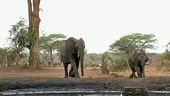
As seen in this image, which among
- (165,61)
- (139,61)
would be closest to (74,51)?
(139,61)

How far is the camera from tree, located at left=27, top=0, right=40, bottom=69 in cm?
2688

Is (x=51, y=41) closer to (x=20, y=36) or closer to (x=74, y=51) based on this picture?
(x=20, y=36)

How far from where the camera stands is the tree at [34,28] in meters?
26.9

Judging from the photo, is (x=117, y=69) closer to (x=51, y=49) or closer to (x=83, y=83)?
(x=83, y=83)

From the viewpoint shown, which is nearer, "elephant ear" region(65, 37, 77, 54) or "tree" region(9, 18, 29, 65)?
"elephant ear" region(65, 37, 77, 54)

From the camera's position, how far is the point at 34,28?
27.4 metres

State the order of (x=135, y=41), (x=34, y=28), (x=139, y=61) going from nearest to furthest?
(x=139, y=61)
(x=34, y=28)
(x=135, y=41)

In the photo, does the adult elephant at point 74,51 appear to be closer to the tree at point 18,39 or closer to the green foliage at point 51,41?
the tree at point 18,39

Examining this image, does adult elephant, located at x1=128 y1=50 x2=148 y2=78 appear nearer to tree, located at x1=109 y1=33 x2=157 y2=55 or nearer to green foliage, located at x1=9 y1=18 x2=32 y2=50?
green foliage, located at x1=9 y1=18 x2=32 y2=50

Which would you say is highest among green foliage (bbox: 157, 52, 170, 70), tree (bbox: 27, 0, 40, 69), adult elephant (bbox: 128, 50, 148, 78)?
tree (bbox: 27, 0, 40, 69)

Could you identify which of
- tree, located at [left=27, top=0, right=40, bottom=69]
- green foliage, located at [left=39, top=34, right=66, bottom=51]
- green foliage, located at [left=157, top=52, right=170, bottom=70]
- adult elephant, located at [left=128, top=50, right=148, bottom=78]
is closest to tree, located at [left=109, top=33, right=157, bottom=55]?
green foliage, located at [left=39, top=34, right=66, bottom=51]

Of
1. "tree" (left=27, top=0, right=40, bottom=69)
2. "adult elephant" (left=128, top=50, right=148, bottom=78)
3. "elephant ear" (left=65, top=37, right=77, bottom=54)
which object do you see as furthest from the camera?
"tree" (left=27, top=0, right=40, bottom=69)

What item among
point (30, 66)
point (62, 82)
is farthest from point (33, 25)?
point (62, 82)

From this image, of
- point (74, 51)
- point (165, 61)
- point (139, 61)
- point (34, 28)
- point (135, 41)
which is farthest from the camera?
point (135, 41)
